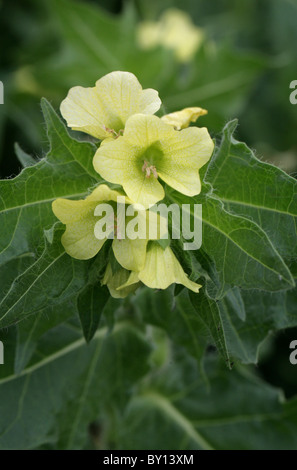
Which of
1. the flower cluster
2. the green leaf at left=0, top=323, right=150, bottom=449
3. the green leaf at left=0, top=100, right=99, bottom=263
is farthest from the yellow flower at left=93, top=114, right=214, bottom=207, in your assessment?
the green leaf at left=0, top=323, right=150, bottom=449

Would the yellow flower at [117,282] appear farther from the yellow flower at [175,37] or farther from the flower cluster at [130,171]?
the yellow flower at [175,37]

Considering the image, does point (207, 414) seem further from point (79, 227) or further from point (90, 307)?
point (79, 227)

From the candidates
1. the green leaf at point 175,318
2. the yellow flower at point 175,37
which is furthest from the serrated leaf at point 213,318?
the yellow flower at point 175,37

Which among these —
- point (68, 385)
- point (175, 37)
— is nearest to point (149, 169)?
point (68, 385)

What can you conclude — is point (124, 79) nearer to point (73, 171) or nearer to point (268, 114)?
point (73, 171)

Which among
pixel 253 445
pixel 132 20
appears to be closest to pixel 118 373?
pixel 253 445

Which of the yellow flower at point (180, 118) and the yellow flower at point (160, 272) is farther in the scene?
the yellow flower at point (180, 118)
